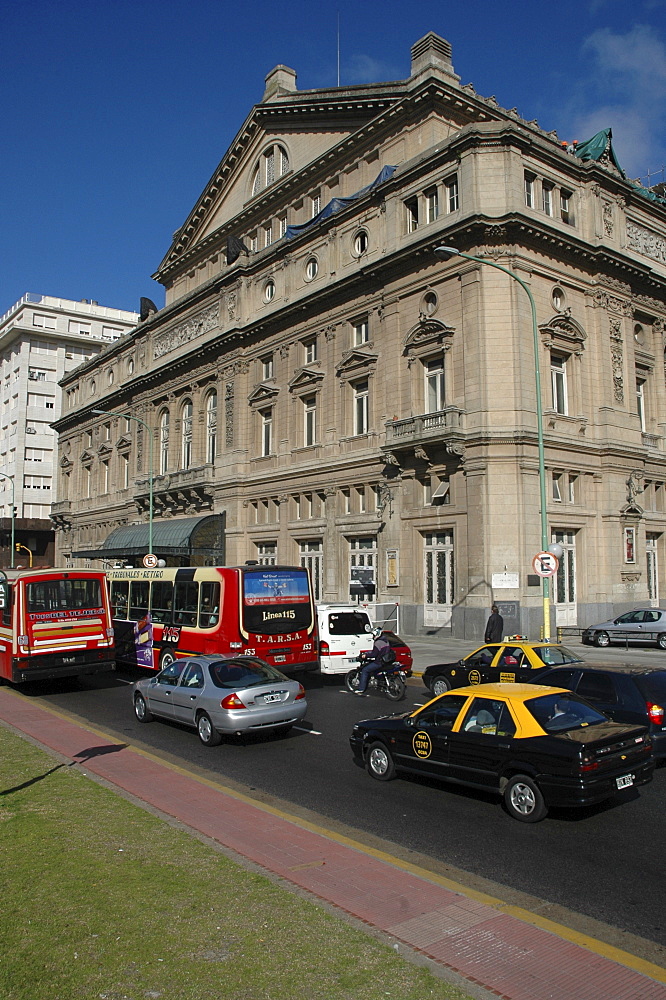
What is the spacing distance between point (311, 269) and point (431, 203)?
356 inches

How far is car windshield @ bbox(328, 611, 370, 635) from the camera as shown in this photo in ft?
68.4

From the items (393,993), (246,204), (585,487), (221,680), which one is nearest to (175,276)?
(246,204)

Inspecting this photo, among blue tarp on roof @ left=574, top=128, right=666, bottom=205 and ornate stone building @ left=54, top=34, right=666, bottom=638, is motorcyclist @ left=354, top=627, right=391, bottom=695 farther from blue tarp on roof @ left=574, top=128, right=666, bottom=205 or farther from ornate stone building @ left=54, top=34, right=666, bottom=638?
blue tarp on roof @ left=574, top=128, right=666, bottom=205

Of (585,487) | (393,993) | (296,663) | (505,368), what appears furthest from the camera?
(585,487)

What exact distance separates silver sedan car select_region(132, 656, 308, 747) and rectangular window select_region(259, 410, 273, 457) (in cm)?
2933

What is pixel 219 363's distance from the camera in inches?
1836

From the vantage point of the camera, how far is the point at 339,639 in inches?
818

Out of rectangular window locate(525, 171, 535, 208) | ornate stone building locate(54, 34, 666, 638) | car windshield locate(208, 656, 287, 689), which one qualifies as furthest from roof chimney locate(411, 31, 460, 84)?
car windshield locate(208, 656, 287, 689)

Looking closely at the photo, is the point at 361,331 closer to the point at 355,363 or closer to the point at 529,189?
the point at 355,363

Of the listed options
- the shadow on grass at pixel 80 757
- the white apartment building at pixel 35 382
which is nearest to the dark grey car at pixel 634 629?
the shadow on grass at pixel 80 757

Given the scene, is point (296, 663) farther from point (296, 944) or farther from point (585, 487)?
point (585, 487)

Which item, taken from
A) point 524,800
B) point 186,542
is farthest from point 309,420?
point 524,800

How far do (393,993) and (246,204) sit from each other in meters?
48.0

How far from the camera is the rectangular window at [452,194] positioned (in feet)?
104
